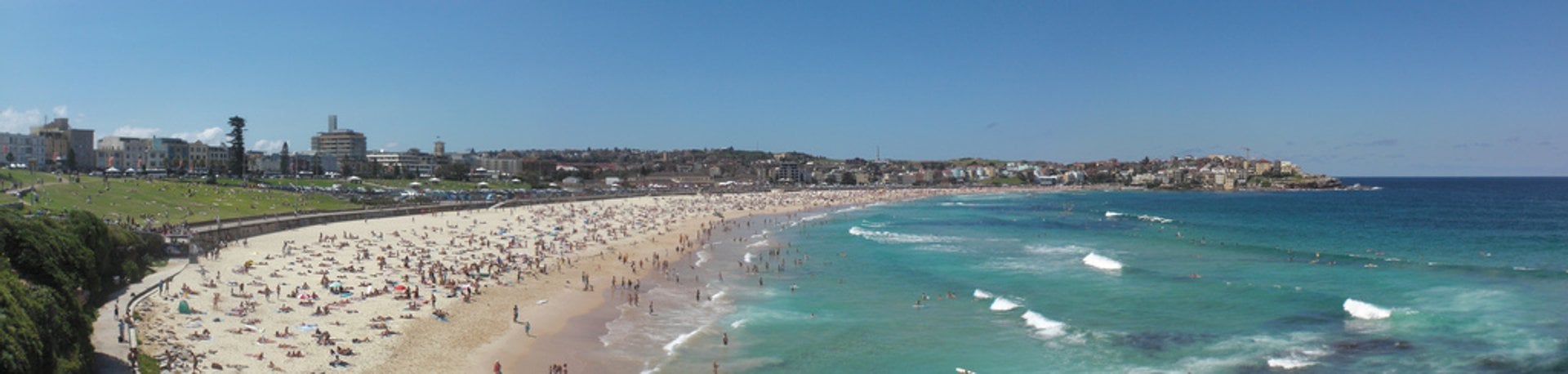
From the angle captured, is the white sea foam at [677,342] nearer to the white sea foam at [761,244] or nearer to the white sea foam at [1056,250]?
the white sea foam at [761,244]

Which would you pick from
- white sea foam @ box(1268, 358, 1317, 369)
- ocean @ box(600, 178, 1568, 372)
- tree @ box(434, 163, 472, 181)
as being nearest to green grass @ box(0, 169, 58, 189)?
ocean @ box(600, 178, 1568, 372)

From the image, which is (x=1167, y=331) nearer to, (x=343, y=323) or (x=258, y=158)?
(x=343, y=323)

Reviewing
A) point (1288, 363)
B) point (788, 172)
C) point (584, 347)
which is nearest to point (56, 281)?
point (584, 347)

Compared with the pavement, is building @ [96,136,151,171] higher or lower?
higher

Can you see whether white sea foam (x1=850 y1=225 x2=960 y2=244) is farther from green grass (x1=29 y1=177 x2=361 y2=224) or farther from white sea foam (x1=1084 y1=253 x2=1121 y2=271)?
green grass (x1=29 y1=177 x2=361 y2=224)

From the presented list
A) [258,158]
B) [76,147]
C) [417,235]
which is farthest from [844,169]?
[417,235]

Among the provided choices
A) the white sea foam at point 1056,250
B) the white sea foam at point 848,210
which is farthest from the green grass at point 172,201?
the white sea foam at point 848,210
